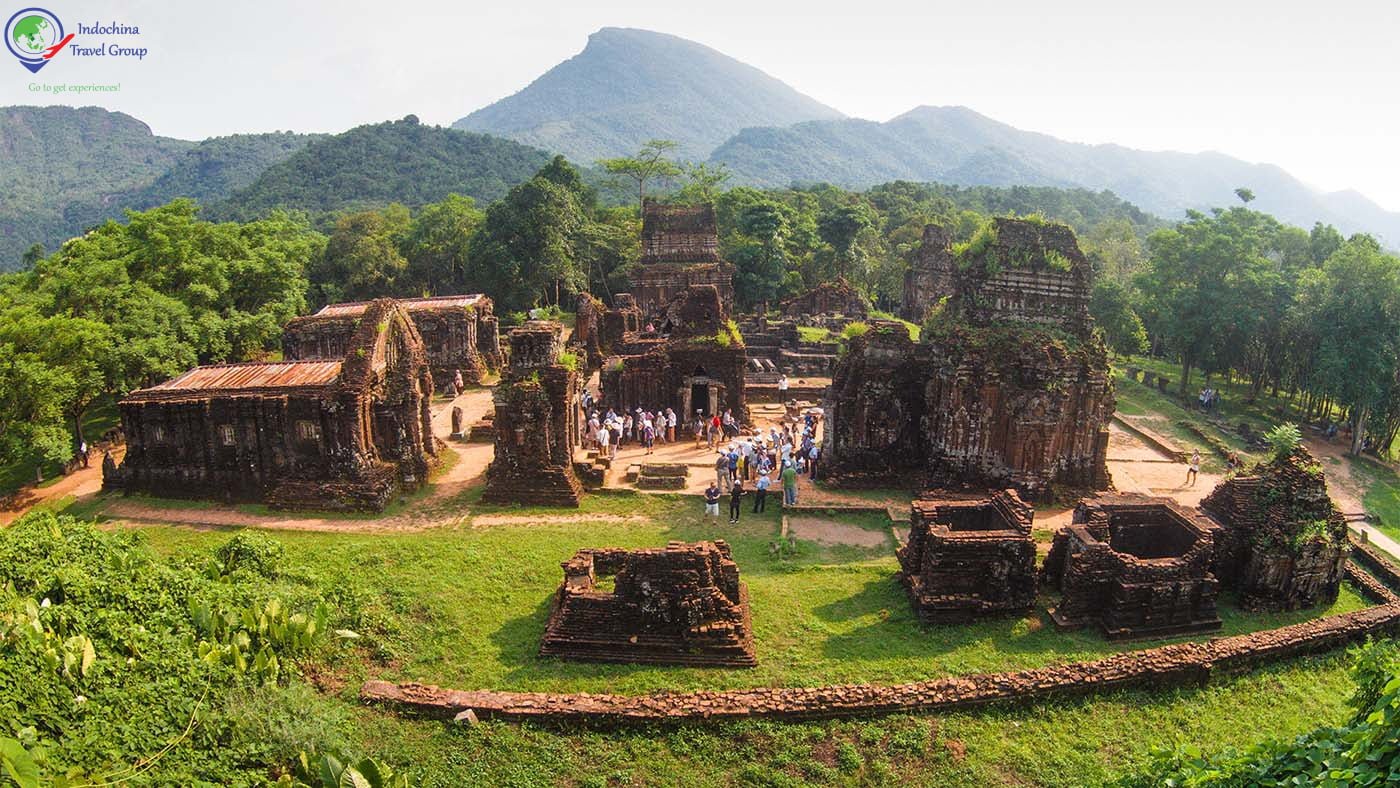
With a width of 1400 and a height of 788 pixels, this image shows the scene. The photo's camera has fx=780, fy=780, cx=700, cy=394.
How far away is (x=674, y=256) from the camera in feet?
151

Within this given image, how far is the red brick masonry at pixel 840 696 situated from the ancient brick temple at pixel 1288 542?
10.3 feet

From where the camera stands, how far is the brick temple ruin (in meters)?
20.7

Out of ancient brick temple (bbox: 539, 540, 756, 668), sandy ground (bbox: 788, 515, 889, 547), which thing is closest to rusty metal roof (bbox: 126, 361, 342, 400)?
ancient brick temple (bbox: 539, 540, 756, 668)

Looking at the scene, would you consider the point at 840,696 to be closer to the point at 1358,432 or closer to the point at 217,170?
the point at 1358,432

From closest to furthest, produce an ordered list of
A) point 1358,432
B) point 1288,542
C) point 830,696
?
1. point 830,696
2. point 1288,542
3. point 1358,432

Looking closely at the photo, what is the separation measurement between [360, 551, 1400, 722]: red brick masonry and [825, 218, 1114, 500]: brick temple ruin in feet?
27.3

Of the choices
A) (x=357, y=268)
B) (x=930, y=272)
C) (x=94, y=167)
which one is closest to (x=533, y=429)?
(x=357, y=268)

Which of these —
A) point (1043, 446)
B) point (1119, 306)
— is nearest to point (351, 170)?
point (1119, 306)

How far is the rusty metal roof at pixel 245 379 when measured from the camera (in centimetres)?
2194

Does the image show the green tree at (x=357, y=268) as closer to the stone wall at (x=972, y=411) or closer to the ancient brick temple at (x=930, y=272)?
the ancient brick temple at (x=930, y=272)

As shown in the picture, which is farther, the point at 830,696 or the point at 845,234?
the point at 845,234

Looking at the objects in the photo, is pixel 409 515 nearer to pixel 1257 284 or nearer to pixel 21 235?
pixel 1257 284

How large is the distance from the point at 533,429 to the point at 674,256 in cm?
2653

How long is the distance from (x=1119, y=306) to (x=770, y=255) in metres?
23.2
